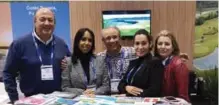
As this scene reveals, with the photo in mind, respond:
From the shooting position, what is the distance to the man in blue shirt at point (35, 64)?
2.21m

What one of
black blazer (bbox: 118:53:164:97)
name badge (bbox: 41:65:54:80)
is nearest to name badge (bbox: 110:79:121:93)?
black blazer (bbox: 118:53:164:97)

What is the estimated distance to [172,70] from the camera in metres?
2.08

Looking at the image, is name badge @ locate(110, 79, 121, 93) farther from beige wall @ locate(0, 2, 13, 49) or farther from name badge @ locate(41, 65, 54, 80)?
beige wall @ locate(0, 2, 13, 49)

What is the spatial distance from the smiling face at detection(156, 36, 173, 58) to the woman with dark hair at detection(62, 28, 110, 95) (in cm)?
43

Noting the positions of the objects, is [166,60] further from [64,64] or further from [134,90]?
[64,64]

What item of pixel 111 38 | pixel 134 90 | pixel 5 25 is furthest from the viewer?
pixel 5 25

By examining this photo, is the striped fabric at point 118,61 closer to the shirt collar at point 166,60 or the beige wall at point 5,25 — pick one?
the shirt collar at point 166,60

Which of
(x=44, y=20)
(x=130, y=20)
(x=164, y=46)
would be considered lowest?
(x=164, y=46)

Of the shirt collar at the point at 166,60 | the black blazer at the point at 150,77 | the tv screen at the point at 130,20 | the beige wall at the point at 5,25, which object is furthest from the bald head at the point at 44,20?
the beige wall at the point at 5,25

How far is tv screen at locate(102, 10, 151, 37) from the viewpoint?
16.3 feet

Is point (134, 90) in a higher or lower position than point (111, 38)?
lower

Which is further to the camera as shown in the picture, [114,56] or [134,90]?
[114,56]

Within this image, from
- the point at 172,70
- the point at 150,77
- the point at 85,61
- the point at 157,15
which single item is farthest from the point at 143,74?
the point at 157,15

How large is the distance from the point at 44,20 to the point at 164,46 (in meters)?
0.86
